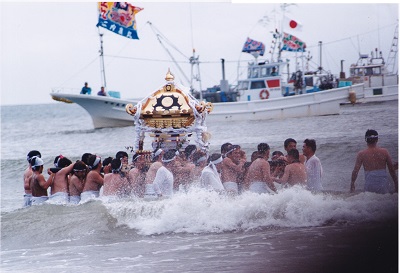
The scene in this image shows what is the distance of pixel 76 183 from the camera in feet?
19.9

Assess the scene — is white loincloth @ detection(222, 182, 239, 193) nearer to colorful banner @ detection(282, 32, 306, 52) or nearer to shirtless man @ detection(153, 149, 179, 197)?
shirtless man @ detection(153, 149, 179, 197)

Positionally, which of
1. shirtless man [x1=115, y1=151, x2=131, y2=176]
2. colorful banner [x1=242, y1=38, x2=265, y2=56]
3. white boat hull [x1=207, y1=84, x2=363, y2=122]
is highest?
colorful banner [x1=242, y1=38, x2=265, y2=56]

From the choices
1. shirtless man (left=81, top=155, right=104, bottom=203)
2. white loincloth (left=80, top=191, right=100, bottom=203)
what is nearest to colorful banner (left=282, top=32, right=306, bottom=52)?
shirtless man (left=81, top=155, right=104, bottom=203)

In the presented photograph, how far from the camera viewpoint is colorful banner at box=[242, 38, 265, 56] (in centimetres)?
641

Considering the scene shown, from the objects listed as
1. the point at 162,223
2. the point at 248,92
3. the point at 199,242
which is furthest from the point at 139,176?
the point at 248,92

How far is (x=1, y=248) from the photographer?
18.6 feet

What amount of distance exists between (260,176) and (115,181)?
A: 1203mm

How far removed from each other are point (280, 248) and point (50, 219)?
2037 mm

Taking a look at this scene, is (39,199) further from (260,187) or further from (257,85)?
(257,85)

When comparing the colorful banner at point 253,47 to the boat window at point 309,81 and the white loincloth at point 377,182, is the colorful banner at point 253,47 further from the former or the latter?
the white loincloth at point 377,182

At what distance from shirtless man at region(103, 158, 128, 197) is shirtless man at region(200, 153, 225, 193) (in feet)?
2.23

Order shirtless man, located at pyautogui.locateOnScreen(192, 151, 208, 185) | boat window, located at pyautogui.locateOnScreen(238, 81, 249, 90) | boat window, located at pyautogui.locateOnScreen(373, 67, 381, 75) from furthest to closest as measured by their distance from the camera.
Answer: boat window, located at pyautogui.locateOnScreen(238, 81, 249, 90)
boat window, located at pyautogui.locateOnScreen(373, 67, 381, 75)
shirtless man, located at pyautogui.locateOnScreen(192, 151, 208, 185)

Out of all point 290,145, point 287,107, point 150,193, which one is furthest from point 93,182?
point 287,107

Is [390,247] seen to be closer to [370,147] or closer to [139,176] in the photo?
[370,147]
